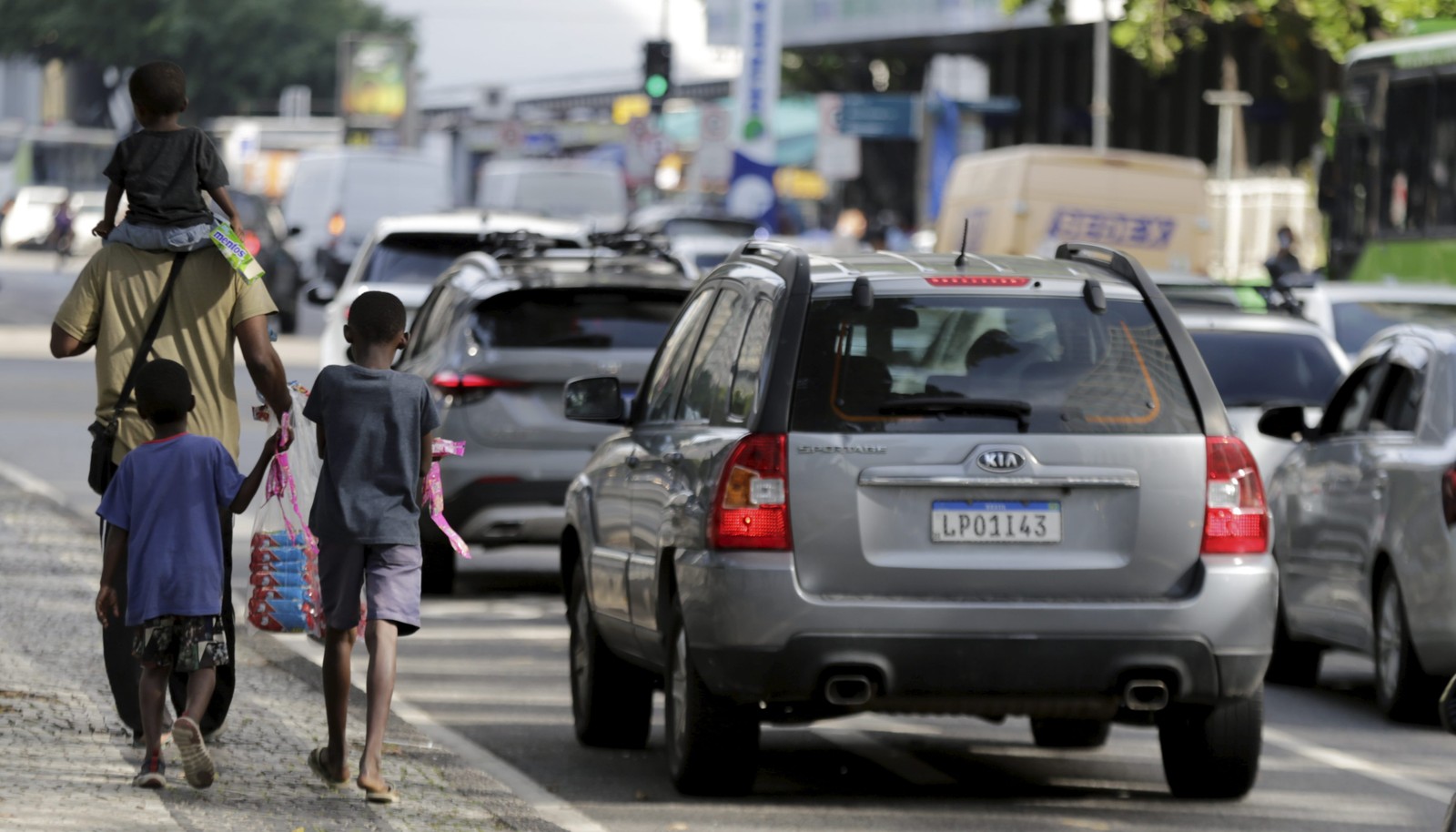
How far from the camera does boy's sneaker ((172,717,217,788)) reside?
7.11 m

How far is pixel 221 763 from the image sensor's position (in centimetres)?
782

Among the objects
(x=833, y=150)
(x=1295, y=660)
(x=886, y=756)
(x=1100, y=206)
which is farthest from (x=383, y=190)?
(x=886, y=756)

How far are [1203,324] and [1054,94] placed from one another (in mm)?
51787

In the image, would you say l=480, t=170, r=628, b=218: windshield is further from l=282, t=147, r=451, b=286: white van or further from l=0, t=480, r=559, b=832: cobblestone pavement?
l=0, t=480, r=559, b=832: cobblestone pavement

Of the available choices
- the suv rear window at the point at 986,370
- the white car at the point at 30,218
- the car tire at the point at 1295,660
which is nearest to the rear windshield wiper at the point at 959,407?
the suv rear window at the point at 986,370

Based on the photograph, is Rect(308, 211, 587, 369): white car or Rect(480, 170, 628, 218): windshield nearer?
Rect(308, 211, 587, 369): white car

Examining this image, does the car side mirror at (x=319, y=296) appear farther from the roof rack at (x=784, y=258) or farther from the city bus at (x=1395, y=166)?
the roof rack at (x=784, y=258)

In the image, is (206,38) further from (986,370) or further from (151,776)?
(151,776)

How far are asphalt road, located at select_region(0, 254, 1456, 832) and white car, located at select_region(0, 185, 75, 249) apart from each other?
234ft

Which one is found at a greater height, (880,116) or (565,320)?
(880,116)

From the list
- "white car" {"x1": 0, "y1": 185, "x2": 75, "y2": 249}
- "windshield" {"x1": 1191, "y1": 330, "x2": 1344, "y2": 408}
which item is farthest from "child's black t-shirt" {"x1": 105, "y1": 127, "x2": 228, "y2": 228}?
"white car" {"x1": 0, "y1": 185, "x2": 75, "y2": 249}

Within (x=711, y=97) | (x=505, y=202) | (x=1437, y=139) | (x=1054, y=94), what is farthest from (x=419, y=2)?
(x=1437, y=139)

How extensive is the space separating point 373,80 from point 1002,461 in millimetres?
93615

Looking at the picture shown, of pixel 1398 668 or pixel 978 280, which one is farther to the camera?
pixel 1398 668
